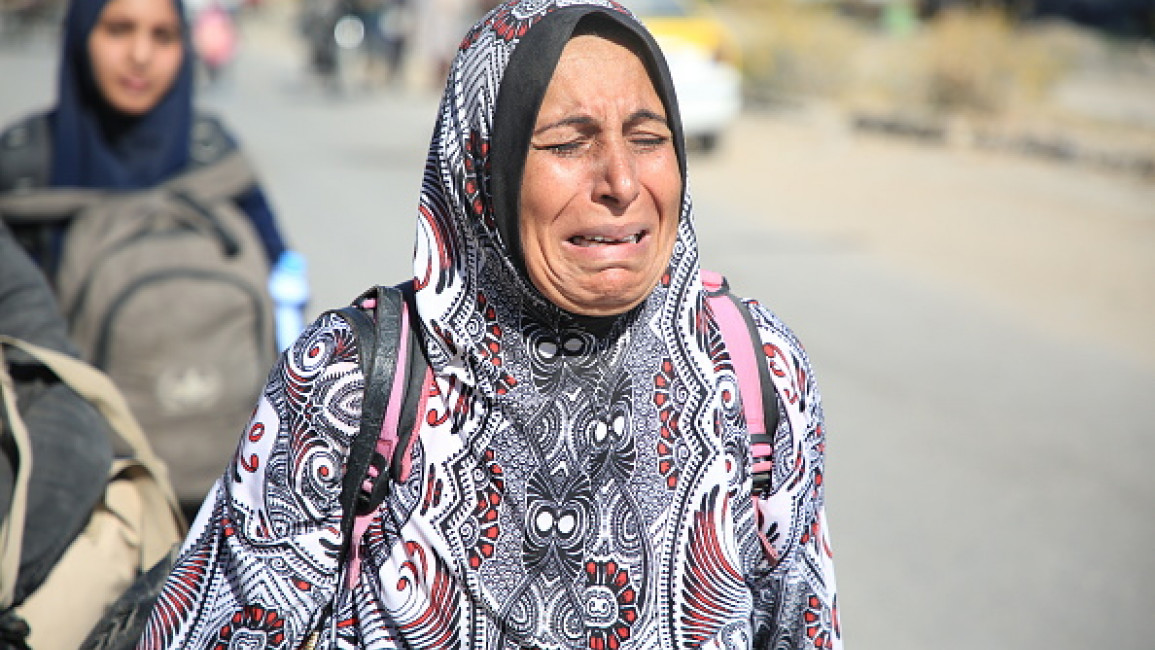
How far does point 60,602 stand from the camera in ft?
6.40

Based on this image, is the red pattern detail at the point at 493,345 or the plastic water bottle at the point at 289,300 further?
the plastic water bottle at the point at 289,300

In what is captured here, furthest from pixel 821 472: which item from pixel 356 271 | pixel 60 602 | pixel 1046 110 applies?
pixel 1046 110

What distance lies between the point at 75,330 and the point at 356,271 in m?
5.13

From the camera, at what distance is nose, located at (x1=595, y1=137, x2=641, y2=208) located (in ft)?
5.30

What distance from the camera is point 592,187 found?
1.64 metres

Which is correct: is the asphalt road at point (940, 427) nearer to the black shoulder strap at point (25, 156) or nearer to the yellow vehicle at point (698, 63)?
the yellow vehicle at point (698, 63)

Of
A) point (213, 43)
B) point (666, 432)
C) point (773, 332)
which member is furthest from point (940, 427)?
point (213, 43)

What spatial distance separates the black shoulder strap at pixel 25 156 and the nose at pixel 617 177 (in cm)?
184

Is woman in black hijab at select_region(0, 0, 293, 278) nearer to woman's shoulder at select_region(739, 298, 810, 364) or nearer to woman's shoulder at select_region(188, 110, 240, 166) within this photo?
woman's shoulder at select_region(188, 110, 240, 166)

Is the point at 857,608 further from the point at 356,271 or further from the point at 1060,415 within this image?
the point at 356,271

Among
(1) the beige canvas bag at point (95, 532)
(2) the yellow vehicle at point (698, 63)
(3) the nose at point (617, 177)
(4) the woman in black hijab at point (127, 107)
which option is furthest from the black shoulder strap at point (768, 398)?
(2) the yellow vehicle at point (698, 63)

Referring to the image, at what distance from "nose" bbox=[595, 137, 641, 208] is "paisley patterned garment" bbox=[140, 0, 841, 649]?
0.36ft

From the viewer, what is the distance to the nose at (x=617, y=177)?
1.62 meters

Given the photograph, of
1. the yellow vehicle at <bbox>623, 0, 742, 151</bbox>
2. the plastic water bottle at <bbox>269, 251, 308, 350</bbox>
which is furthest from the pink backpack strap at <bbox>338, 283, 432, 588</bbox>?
the yellow vehicle at <bbox>623, 0, 742, 151</bbox>
